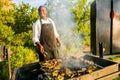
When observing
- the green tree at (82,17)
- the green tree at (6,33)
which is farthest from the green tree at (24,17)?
the green tree at (82,17)

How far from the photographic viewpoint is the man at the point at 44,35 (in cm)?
538

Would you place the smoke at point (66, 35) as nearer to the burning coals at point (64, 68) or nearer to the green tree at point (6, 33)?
the green tree at point (6, 33)

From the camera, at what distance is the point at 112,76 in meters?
4.98

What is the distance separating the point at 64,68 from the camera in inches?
205

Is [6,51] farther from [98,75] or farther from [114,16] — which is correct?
[114,16]

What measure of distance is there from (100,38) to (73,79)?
5857 millimetres

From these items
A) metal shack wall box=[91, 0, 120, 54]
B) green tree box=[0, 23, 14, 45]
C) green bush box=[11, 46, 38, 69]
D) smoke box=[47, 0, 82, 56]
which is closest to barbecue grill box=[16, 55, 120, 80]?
green bush box=[11, 46, 38, 69]

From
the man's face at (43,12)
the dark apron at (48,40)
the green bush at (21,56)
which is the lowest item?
the green bush at (21,56)

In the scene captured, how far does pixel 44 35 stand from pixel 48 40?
15 cm

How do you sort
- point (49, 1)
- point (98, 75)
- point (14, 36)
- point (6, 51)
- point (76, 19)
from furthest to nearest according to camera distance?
1. point (76, 19)
2. point (49, 1)
3. point (14, 36)
4. point (6, 51)
5. point (98, 75)

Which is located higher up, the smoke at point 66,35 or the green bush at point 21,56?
the smoke at point 66,35

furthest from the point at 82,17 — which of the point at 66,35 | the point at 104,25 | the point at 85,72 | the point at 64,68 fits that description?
the point at 85,72

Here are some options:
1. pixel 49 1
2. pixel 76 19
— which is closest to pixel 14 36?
pixel 49 1

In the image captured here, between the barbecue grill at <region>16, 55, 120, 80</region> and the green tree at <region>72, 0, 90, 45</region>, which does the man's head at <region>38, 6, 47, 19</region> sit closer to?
the barbecue grill at <region>16, 55, 120, 80</region>
